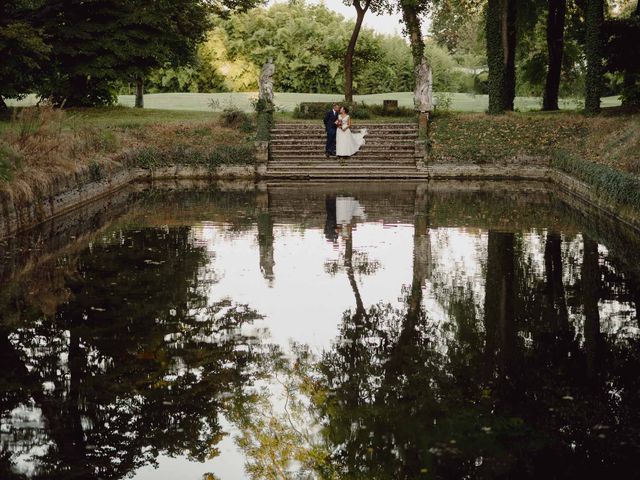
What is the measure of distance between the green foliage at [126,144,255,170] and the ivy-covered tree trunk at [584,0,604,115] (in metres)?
12.9

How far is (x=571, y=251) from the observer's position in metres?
14.6

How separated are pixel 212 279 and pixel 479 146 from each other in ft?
61.5

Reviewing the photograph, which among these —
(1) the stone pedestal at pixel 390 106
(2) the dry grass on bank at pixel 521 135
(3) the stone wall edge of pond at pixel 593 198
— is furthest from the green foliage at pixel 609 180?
(1) the stone pedestal at pixel 390 106

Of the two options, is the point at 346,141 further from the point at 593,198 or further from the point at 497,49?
the point at 593,198

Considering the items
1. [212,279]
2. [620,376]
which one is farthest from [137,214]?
[620,376]

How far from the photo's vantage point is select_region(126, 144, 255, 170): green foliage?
2822 centimetres

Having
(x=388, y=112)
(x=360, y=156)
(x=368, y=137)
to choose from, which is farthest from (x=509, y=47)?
(x=360, y=156)

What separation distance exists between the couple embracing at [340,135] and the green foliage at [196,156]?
8.89 ft

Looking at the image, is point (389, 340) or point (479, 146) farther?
point (479, 146)

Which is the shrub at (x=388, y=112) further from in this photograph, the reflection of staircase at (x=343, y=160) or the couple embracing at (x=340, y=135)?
the couple embracing at (x=340, y=135)

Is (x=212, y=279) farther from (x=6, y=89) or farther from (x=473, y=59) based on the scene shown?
(x=473, y=59)

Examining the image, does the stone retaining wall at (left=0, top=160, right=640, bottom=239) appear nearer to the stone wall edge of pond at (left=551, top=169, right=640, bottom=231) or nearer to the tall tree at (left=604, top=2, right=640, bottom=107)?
the stone wall edge of pond at (left=551, top=169, right=640, bottom=231)

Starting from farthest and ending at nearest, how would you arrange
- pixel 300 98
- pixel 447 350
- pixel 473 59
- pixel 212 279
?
pixel 473 59, pixel 300 98, pixel 212 279, pixel 447 350

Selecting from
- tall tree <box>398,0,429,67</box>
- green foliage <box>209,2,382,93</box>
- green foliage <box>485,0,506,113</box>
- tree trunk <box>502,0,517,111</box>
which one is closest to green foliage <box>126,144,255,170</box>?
tall tree <box>398,0,429,67</box>
